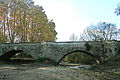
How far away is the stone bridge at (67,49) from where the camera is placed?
2717cm

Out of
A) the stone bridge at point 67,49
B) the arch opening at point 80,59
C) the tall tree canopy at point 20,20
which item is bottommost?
the arch opening at point 80,59

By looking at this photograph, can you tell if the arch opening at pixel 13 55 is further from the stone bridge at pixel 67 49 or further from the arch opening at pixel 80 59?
the arch opening at pixel 80 59

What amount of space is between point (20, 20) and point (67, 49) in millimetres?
13312

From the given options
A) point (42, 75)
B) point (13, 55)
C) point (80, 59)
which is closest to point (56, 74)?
point (42, 75)

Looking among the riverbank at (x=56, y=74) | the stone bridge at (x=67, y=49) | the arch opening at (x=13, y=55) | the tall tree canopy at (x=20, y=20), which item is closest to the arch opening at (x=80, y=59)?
the stone bridge at (x=67, y=49)

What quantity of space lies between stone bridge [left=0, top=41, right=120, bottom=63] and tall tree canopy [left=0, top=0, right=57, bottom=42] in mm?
6626

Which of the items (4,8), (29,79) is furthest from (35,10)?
(29,79)

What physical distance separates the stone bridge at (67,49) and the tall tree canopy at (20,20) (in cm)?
663

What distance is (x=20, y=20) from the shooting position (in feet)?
117

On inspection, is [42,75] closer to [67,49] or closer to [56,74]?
[56,74]

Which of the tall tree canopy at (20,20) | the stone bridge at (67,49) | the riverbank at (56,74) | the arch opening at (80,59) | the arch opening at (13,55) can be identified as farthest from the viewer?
the tall tree canopy at (20,20)

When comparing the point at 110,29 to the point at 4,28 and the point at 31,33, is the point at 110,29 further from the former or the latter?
the point at 4,28

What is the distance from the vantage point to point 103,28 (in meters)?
44.1

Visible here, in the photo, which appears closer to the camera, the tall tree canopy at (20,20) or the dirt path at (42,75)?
the dirt path at (42,75)
